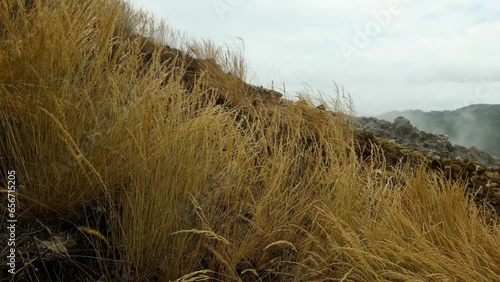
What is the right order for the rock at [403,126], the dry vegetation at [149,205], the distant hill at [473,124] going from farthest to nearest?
1. the distant hill at [473,124]
2. the rock at [403,126]
3. the dry vegetation at [149,205]

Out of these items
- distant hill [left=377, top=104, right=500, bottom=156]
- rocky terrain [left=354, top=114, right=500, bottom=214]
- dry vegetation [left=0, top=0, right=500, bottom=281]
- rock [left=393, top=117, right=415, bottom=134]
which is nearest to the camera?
dry vegetation [left=0, top=0, right=500, bottom=281]

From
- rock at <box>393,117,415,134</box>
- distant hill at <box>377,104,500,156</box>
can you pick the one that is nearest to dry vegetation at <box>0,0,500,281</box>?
rock at <box>393,117,415,134</box>

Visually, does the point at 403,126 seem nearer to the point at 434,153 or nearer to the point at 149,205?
the point at 434,153

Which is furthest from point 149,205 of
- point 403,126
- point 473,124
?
point 473,124

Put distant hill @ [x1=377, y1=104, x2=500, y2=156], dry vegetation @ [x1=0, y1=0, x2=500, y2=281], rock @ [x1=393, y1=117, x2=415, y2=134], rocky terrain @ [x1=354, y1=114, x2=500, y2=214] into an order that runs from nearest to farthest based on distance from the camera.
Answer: dry vegetation @ [x1=0, y1=0, x2=500, y2=281]
rocky terrain @ [x1=354, y1=114, x2=500, y2=214]
rock @ [x1=393, y1=117, x2=415, y2=134]
distant hill @ [x1=377, y1=104, x2=500, y2=156]

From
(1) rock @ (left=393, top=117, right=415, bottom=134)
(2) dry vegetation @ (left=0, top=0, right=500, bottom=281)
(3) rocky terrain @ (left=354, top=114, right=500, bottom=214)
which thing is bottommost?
(2) dry vegetation @ (left=0, top=0, right=500, bottom=281)

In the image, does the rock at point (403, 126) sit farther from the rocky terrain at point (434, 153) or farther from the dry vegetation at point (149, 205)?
the dry vegetation at point (149, 205)

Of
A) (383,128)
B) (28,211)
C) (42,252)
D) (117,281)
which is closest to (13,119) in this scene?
(28,211)

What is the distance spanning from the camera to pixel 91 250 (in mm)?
2334

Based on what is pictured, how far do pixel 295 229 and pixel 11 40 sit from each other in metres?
1.67

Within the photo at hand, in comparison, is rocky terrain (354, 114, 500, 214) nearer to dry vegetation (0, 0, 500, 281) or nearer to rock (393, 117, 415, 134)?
rock (393, 117, 415, 134)

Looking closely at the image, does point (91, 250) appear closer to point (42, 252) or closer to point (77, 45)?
point (42, 252)

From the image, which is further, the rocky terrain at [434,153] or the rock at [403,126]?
the rock at [403,126]

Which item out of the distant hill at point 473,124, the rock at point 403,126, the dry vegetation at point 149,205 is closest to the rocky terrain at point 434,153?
the rock at point 403,126
